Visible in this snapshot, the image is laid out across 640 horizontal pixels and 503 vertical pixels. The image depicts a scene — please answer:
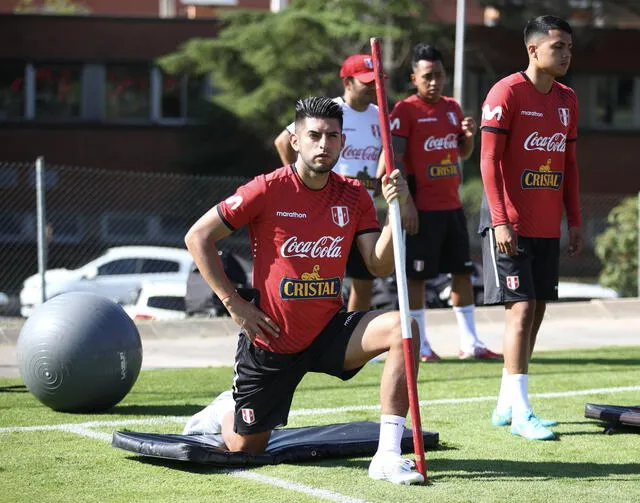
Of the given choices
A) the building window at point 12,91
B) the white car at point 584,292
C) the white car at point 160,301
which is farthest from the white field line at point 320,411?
the building window at point 12,91

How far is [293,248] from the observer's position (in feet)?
19.6

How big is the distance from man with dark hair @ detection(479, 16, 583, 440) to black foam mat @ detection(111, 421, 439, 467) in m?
0.92

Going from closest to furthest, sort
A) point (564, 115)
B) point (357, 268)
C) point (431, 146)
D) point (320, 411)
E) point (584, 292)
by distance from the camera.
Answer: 1. point (564, 115)
2. point (320, 411)
3. point (357, 268)
4. point (431, 146)
5. point (584, 292)

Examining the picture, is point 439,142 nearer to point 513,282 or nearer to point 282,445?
point 513,282

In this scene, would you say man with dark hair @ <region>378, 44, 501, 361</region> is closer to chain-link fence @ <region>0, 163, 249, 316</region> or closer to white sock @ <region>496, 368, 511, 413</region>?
white sock @ <region>496, 368, 511, 413</region>

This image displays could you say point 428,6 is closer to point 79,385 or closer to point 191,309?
point 191,309

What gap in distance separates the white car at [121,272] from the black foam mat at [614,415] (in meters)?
12.2

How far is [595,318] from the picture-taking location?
13.9 m

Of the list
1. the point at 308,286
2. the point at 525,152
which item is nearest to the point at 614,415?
the point at 525,152

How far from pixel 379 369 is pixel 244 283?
15.0ft

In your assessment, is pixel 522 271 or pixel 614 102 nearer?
pixel 522 271

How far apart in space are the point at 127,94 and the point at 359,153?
2621 cm

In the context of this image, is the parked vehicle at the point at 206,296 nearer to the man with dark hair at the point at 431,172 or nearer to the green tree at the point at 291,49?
the man with dark hair at the point at 431,172

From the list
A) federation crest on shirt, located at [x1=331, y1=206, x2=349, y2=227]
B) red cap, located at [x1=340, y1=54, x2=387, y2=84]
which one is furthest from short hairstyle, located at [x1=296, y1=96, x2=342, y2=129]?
red cap, located at [x1=340, y1=54, x2=387, y2=84]
